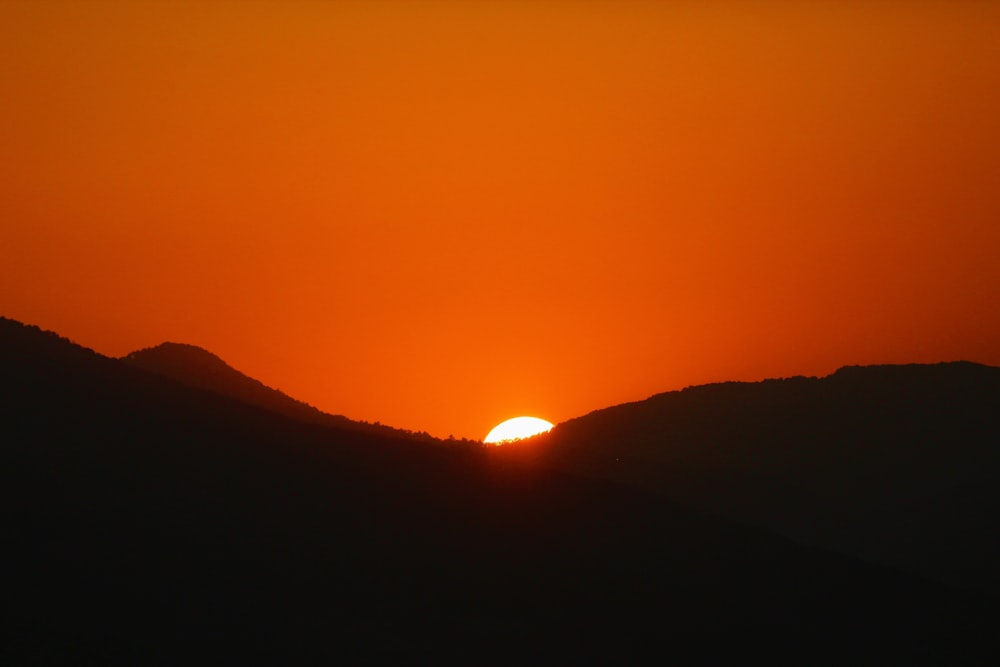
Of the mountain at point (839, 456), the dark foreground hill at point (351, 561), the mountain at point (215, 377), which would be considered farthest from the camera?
the mountain at point (215, 377)

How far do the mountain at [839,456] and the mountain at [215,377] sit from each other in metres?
20.0

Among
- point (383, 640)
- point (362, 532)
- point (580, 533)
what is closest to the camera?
point (383, 640)

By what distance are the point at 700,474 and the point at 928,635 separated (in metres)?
47.9

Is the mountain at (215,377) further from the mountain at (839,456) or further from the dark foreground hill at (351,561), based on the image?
the dark foreground hill at (351,561)

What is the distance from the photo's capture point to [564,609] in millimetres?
43406

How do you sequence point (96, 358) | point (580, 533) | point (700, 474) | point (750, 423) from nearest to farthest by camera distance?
point (580, 533)
point (96, 358)
point (700, 474)
point (750, 423)

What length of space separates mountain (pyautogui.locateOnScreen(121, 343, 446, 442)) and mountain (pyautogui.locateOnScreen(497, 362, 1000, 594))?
Answer: 20.0 meters

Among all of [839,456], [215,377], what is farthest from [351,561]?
[839,456]

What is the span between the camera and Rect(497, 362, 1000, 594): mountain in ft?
276

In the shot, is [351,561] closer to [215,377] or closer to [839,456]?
[215,377]

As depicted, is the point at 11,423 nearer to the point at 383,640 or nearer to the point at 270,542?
the point at 270,542

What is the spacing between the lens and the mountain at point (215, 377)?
95562 mm

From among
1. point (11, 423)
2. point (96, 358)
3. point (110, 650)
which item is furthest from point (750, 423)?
point (110, 650)

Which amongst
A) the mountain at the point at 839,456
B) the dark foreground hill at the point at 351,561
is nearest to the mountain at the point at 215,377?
the mountain at the point at 839,456
